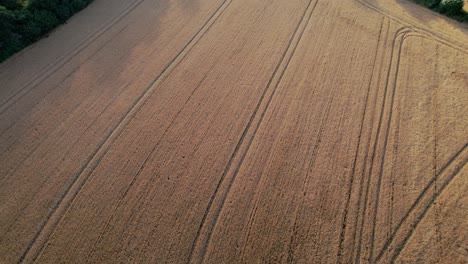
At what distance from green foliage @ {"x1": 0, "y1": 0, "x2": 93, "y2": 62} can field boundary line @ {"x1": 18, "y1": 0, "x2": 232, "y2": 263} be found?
758 cm

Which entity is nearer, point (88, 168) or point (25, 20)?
point (88, 168)

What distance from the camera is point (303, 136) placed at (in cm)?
1091

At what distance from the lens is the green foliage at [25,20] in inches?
539

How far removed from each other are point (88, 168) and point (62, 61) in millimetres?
6898

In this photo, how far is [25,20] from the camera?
14.4 metres

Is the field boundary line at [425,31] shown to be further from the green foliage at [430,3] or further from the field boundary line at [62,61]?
Result: the field boundary line at [62,61]

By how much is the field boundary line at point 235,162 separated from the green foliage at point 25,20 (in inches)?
494

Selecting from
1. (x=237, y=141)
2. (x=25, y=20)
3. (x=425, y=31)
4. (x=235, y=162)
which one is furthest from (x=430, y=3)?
(x=25, y=20)

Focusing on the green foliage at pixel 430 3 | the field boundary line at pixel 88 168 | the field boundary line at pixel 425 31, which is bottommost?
the field boundary line at pixel 88 168

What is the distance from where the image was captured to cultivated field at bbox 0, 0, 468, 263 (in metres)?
8.52

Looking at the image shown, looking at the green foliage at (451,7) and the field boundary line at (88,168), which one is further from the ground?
the green foliage at (451,7)

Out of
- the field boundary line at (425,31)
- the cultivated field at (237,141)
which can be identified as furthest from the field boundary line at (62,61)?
the field boundary line at (425,31)

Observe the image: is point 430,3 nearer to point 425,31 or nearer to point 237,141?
point 425,31

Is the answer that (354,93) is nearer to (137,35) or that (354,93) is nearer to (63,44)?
(137,35)
